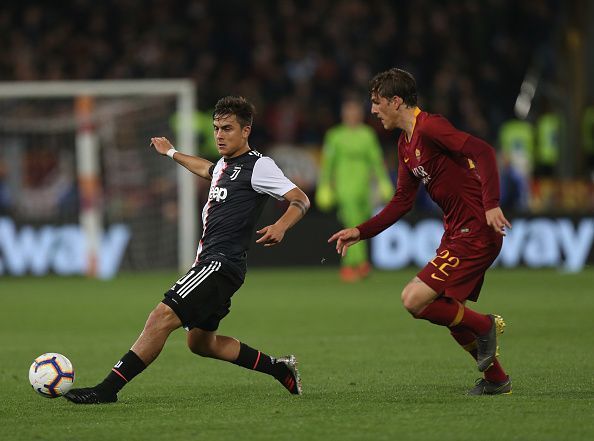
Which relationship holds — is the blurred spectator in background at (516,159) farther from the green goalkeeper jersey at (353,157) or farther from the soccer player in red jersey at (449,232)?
the soccer player in red jersey at (449,232)

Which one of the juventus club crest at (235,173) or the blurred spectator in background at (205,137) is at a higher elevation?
the blurred spectator in background at (205,137)

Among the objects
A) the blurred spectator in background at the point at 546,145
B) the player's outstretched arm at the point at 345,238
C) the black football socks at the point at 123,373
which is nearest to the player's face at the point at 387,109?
the player's outstretched arm at the point at 345,238

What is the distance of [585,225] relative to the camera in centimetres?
Result: 1944

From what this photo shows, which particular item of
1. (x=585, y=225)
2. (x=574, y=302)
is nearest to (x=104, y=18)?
(x=585, y=225)

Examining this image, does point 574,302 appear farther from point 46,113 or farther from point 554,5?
point 554,5

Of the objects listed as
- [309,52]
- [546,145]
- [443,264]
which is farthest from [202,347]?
Result: [309,52]

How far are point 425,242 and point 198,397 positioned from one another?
40.1 feet

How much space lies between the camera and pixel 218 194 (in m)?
7.56

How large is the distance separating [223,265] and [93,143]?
12.7 m

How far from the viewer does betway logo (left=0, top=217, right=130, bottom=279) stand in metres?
19.4

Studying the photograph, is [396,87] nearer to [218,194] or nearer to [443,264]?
[443,264]

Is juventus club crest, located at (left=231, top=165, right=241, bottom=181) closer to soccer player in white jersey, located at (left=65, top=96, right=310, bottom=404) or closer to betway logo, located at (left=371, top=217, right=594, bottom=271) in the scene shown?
soccer player in white jersey, located at (left=65, top=96, right=310, bottom=404)

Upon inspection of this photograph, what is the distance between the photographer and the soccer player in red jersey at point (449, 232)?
24.2 ft

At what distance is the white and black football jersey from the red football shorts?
948 millimetres
